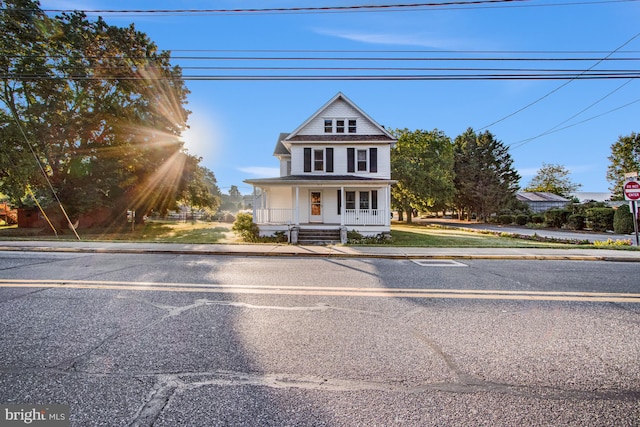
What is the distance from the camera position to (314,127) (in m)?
19.5

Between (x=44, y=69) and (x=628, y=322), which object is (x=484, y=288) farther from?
(x=44, y=69)

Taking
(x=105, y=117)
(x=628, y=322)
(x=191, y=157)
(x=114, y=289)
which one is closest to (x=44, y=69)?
(x=105, y=117)

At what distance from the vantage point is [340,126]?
19.7m

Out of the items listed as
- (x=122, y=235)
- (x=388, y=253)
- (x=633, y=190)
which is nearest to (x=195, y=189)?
(x=122, y=235)

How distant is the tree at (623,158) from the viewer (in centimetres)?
3522

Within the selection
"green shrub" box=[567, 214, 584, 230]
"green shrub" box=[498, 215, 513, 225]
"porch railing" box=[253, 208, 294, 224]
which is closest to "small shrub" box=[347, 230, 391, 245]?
"porch railing" box=[253, 208, 294, 224]

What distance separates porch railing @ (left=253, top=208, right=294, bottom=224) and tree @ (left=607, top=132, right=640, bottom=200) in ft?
137

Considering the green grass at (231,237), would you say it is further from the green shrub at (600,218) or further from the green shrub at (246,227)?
the green shrub at (600,218)

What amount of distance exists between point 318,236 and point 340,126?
331 inches

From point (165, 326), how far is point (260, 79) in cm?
983

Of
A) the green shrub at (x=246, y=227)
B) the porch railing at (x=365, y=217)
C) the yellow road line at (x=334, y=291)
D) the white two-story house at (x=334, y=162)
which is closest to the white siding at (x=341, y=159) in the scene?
the white two-story house at (x=334, y=162)

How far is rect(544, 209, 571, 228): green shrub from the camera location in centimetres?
2466

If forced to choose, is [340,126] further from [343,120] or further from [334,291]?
[334,291]

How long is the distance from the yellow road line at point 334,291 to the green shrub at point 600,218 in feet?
71.5
